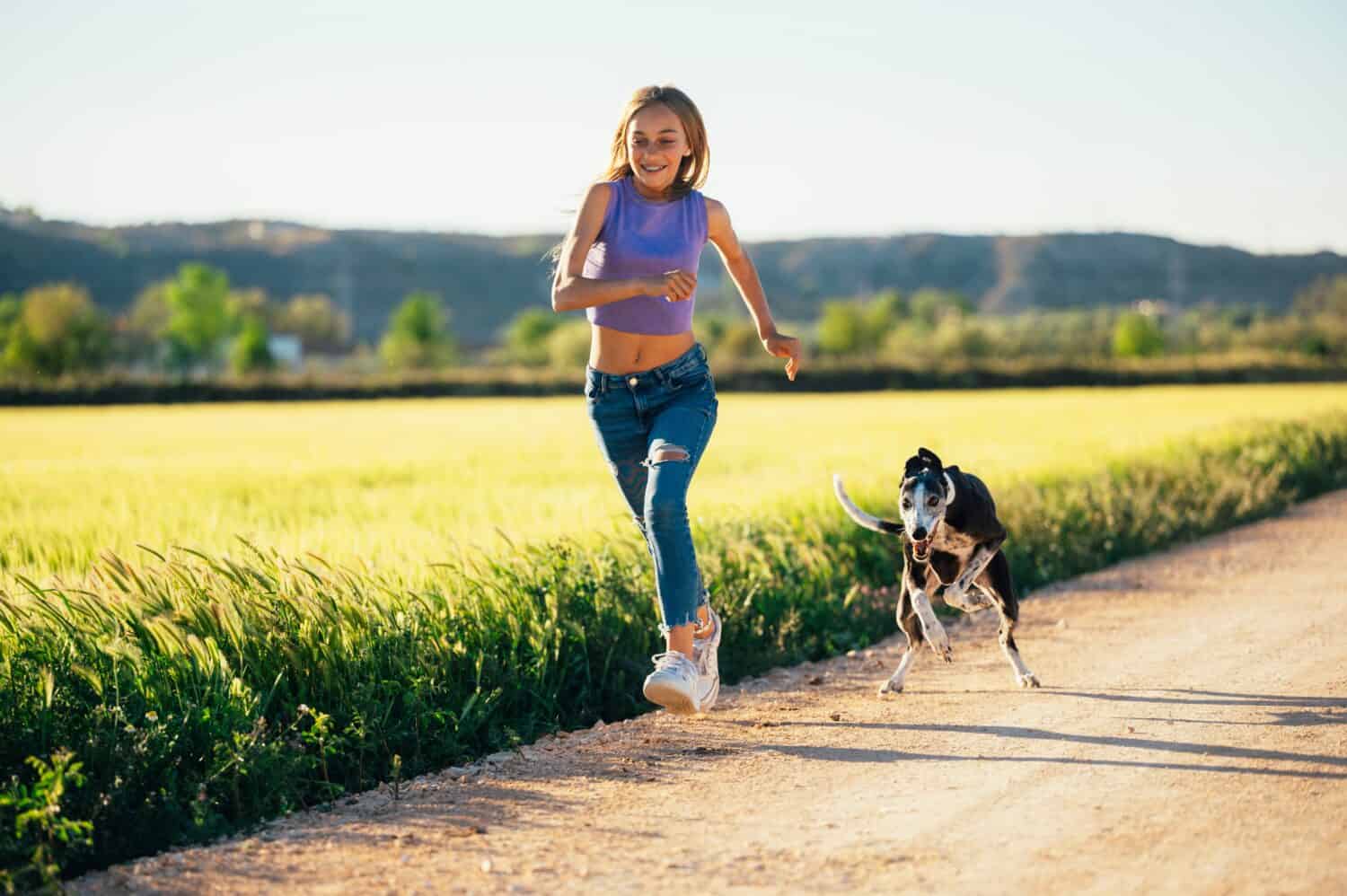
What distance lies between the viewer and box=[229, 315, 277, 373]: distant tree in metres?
126

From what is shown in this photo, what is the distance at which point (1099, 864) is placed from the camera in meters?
4.14

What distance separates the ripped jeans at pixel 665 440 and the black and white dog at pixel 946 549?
79 centimetres

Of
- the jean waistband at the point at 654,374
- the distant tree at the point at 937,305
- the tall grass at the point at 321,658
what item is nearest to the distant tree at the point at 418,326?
the distant tree at the point at 937,305

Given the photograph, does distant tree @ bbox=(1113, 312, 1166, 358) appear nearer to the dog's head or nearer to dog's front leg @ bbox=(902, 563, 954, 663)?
dog's front leg @ bbox=(902, 563, 954, 663)

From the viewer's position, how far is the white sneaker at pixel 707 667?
19.7 ft

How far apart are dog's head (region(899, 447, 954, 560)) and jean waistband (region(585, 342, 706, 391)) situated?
99 centimetres

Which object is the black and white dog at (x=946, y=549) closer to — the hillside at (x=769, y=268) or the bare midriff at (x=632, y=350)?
the bare midriff at (x=632, y=350)

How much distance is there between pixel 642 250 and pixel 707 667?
1.79 m

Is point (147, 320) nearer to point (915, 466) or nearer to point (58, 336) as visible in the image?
point (58, 336)

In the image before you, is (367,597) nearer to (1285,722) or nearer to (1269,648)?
(1285,722)

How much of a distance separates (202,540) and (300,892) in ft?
19.2

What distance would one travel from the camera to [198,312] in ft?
454

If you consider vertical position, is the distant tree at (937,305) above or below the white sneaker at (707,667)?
above

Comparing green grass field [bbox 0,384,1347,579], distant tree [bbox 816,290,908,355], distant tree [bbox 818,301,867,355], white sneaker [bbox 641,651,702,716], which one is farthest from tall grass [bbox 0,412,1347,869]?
distant tree [bbox 818,301,867,355]
